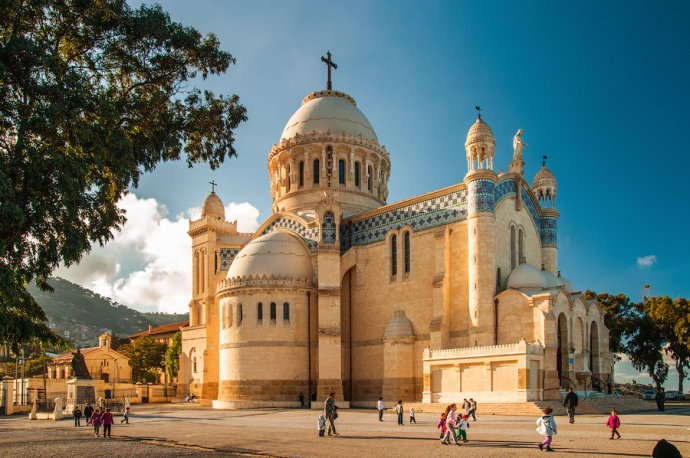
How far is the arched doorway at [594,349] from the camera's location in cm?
3484

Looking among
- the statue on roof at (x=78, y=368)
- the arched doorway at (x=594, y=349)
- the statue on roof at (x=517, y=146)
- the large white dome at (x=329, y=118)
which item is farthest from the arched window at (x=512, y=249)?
the statue on roof at (x=78, y=368)

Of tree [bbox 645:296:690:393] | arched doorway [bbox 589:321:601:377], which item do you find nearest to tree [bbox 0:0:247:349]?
arched doorway [bbox 589:321:601:377]

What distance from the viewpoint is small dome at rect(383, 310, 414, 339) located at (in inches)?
1382

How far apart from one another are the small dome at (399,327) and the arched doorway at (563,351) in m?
7.83

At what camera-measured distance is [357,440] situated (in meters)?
17.9

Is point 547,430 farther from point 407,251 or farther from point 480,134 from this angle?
point 407,251

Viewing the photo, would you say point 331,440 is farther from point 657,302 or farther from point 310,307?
point 657,302

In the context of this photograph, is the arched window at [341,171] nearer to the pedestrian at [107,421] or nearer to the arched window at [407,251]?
the arched window at [407,251]

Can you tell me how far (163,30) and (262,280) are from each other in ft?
76.6

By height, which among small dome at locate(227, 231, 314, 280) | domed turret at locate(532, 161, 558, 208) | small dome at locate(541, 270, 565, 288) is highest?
domed turret at locate(532, 161, 558, 208)

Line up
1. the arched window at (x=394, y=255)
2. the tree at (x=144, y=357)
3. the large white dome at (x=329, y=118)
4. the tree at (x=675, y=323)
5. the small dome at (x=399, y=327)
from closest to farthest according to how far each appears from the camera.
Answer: the small dome at (x=399, y=327) → the arched window at (x=394, y=255) → the tree at (x=675, y=323) → the large white dome at (x=329, y=118) → the tree at (x=144, y=357)

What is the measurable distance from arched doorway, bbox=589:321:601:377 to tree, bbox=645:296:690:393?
11070 mm

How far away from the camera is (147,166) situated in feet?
54.6

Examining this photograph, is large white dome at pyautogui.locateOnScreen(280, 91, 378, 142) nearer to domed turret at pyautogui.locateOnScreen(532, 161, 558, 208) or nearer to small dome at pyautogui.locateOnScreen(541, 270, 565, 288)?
domed turret at pyautogui.locateOnScreen(532, 161, 558, 208)
